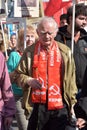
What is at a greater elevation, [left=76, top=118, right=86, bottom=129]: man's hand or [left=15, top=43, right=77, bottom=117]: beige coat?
[left=15, top=43, right=77, bottom=117]: beige coat

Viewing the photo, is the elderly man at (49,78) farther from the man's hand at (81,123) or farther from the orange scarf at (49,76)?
the man's hand at (81,123)

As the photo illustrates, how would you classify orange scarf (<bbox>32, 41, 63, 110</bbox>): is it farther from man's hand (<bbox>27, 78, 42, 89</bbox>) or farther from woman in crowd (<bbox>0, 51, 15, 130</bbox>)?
woman in crowd (<bbox>0, 51, 15, 130</bbox>)

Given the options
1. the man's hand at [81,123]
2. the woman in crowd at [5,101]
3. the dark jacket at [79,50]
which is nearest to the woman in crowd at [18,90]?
the dark jacket at [79,50]

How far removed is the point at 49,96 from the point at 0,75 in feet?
2.67

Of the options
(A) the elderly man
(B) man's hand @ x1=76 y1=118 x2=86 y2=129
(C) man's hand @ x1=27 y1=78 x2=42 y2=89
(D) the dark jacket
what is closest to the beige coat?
(A) the elderly man

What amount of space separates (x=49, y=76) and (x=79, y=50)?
38.5 inches

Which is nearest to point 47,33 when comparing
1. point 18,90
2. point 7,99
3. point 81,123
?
point 7,99

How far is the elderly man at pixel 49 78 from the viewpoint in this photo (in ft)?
16.6

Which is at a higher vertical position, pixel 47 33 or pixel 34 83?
pixel 47 33

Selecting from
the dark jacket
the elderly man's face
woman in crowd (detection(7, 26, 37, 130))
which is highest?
the elderly man's face

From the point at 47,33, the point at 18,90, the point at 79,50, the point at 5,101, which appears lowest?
the point at 18,90

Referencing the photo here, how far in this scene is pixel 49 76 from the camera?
5.06 m

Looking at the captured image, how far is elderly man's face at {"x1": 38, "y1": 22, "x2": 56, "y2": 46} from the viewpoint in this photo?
5055 mm

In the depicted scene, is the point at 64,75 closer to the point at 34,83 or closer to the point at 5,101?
the point at 34,83
